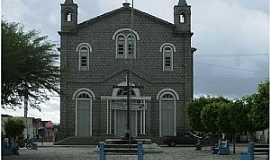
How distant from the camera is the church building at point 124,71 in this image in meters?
61.7

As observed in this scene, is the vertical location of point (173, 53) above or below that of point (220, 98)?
above

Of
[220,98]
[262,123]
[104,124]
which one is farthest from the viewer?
[104,124]

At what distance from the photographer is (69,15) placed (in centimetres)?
6338

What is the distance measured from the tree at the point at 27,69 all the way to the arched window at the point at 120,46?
3211cm

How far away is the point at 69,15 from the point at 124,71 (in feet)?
25.3

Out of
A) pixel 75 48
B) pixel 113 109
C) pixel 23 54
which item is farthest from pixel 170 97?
pixel 23 54

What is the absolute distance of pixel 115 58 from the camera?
205 feet

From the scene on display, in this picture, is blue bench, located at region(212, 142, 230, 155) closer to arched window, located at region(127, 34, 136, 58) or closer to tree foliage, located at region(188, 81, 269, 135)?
tree foliage, located at region(188, 81, 269, 135)

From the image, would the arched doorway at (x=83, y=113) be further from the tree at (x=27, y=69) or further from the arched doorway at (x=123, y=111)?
the tree at (x=27, y=69)

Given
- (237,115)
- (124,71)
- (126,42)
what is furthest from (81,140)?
(237,115)

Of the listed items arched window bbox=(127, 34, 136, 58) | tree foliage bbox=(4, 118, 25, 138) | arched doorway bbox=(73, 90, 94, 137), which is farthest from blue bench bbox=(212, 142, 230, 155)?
arched window bbox=(127, 34, 136, 58)

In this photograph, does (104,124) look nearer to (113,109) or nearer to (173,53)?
(113,109)

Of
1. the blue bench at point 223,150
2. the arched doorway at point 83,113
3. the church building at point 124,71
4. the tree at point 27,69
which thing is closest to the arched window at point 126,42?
the church building at point 124,71

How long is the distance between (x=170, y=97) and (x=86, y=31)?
10.3 meters
